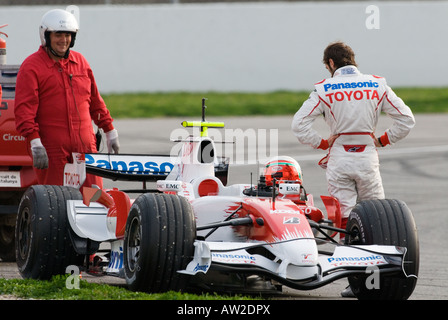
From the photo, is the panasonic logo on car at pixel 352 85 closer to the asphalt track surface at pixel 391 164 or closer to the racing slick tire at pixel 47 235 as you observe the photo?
the asphalt track surface at pixel 391 164

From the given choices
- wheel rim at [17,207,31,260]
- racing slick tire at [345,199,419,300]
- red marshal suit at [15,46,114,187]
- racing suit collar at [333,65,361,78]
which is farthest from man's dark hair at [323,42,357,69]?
wheel rim at [17,207,31,260]

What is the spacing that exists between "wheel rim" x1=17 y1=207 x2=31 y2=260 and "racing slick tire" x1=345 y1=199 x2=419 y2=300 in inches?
99.7

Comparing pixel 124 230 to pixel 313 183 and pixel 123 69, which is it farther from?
pixel 123 69

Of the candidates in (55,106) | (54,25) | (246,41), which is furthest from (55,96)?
(246,41)

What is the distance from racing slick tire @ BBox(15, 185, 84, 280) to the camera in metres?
7.69

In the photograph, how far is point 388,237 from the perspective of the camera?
23.4 ft

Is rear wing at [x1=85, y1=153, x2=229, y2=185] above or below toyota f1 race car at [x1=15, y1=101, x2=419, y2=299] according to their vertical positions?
above

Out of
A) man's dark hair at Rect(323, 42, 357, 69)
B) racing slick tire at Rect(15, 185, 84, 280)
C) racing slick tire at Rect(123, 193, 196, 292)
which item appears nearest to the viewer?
racing slick tire at Rect(123, 193, 196, 292)

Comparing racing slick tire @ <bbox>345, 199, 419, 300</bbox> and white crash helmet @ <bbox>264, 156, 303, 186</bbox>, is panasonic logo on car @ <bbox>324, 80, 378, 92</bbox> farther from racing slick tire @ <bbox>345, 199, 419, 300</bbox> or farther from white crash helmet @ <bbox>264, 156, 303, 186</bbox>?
racing slick tire @ <bbox>345, 199, 419, 300</bbox>

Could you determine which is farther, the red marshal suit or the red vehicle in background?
the red vehicle in background

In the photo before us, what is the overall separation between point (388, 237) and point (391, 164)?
953 centimetres

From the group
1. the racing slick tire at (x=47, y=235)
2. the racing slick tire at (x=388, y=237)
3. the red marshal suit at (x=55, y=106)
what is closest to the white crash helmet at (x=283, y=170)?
the racing slick tire at (x=388, y=237)

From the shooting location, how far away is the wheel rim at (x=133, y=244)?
23.2 feet

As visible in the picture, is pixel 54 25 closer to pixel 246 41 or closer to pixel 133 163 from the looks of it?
pixel 133 163
